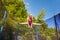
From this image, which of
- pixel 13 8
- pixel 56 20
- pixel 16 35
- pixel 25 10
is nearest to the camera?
pixel 56 20

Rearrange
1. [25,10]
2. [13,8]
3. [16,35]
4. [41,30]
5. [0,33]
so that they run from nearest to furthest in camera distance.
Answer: [0,33], [16,35], [41,30], [13,8], [25,10]

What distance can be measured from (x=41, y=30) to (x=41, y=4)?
5034 millimetres

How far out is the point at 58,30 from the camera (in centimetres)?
606

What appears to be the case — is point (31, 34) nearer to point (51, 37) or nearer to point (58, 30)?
point (51, 37)

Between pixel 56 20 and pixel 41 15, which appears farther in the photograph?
pixel 41 15

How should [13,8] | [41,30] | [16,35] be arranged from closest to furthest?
[16,35]
[41,30]
[13,8]

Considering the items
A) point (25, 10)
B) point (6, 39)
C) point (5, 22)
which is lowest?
point (6, 39)

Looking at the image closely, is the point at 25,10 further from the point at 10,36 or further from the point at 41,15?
the point at 10,36

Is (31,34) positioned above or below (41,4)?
below

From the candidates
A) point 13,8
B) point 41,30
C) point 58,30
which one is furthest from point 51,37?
point 13,8

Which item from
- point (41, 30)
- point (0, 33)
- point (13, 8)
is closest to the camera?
point (0, 33)

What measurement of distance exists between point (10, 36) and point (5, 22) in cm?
57

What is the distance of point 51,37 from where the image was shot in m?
7.21

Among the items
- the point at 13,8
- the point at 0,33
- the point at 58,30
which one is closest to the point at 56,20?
the point at 58,30
